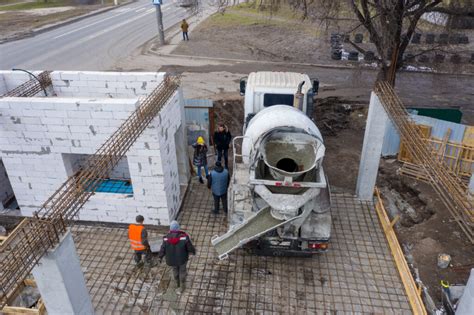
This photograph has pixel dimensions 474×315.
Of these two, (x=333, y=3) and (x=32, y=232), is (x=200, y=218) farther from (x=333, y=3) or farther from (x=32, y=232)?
(x=333, y=3)

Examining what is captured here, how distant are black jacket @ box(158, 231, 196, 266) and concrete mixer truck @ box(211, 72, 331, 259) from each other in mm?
733

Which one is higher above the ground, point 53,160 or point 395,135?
point 53,160

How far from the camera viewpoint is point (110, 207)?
30.3ft

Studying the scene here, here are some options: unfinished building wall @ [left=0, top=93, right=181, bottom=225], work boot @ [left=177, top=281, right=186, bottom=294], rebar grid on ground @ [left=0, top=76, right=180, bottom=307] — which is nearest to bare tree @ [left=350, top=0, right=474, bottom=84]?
unfinished building wall @ [left=0, top=93, right=181, bottom=225]

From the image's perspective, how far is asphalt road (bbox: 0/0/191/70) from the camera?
22312 millimetres

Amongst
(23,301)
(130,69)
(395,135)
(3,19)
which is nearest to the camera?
(23,301)

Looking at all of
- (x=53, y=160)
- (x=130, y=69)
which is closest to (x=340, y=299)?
(x=53, y=160)

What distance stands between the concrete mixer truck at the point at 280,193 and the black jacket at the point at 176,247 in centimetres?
73

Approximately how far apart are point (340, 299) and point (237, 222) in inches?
106

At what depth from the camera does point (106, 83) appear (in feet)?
32.5

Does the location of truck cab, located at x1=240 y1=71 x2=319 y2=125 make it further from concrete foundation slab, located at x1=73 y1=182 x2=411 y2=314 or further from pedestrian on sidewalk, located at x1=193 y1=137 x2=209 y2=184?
concrete foundation slab, located at x1=73 y1=182 x2=411 y2=314

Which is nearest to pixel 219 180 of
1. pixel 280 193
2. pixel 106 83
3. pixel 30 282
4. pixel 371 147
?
pixel 280 193

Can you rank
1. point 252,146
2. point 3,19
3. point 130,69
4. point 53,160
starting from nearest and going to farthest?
point 252,146 < point 53,160 < point 130,69 < point 3,19

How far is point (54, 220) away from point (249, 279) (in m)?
4.64
